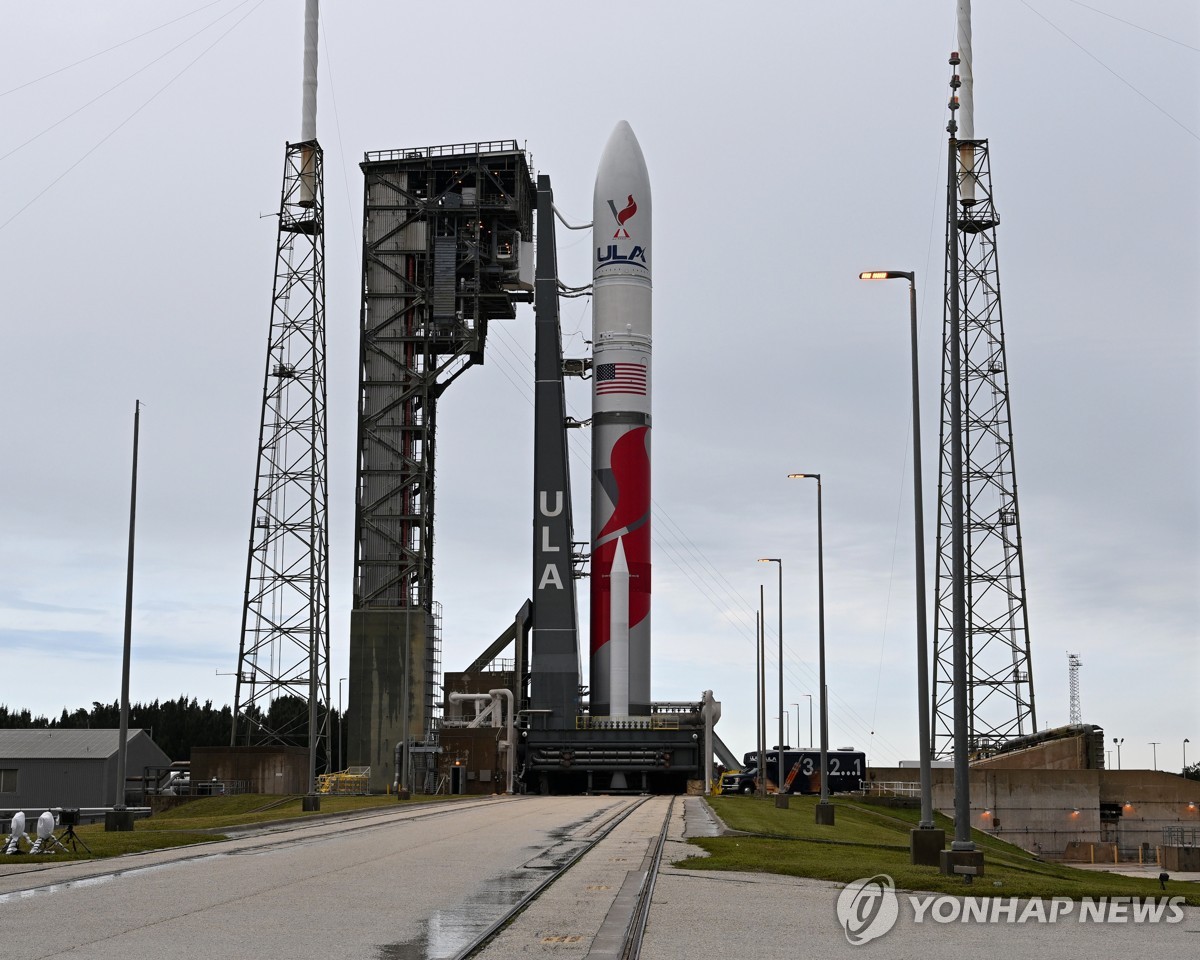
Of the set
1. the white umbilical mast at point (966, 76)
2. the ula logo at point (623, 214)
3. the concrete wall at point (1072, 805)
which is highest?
the white umbilical mast at point (966, 76)

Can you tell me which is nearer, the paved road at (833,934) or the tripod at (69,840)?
the paved road at (833,934)

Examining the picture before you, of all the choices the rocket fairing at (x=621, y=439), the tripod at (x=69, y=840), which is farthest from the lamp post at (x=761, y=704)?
the tripod at (x=69, y=840)

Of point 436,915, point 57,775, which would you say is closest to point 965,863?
point 436,915

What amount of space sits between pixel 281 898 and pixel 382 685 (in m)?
63.8

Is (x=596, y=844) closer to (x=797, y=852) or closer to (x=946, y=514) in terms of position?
(x=797, y=852)

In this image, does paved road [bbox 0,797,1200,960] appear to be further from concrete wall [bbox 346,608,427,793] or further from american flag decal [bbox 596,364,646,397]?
concrete wall [bbox 346,608,427,793]

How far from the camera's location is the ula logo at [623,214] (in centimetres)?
7394

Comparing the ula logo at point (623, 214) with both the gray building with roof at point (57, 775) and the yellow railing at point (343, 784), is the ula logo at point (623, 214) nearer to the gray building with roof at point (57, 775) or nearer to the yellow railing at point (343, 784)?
the yellow railing at point (343, 784)

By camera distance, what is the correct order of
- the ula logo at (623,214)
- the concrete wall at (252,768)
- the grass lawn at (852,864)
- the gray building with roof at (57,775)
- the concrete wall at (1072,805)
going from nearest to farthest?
the grass lawn at (852,864) < the concrete wall at (252,768) < the concrete wall at (1072,805) < the gray building with roof at (57,775) < the ula logo at (623,214)

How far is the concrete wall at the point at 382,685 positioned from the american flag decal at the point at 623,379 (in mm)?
17595

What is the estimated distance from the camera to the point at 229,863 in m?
23.8

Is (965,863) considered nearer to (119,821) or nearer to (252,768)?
(119,821)

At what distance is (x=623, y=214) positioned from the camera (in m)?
73.9

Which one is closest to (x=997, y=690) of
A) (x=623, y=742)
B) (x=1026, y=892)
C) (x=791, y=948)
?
(x=623, y=742)
